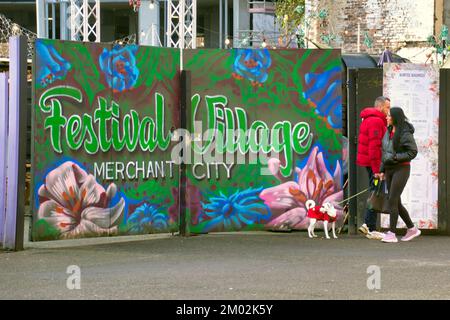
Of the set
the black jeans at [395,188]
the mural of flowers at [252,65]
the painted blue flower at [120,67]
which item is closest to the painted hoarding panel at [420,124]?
the black jeans at [395,188]

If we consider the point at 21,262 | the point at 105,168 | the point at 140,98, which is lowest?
the point at 21,262

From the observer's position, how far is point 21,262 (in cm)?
1130

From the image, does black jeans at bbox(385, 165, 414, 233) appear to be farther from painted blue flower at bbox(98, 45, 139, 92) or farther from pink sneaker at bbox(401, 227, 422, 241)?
painted blue flower at bbox(98, 45, 139, 92)

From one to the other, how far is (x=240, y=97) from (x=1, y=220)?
3.57 metres

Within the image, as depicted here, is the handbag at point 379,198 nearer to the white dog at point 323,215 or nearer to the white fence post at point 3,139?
the white dog at point 323,215

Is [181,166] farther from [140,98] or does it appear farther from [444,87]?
[444,87]

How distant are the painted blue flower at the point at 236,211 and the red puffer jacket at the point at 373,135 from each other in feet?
4.84

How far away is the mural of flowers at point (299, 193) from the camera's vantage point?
14.3 m

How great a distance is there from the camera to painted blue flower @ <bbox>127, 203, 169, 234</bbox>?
1352 cm

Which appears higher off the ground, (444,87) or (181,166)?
(444,87)

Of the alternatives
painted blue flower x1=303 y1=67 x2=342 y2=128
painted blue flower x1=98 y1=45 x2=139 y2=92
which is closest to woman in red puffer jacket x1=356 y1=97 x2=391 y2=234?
painted blue flower x1=303 y1=67 x2=342 y2=128

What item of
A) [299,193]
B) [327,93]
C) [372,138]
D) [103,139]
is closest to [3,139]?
[103,139]

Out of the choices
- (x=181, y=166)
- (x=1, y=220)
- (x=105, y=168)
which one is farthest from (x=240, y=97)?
(x=1, y=220)

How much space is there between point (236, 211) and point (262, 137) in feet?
3.36
